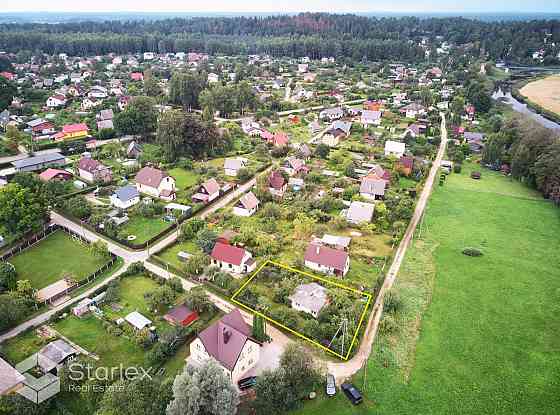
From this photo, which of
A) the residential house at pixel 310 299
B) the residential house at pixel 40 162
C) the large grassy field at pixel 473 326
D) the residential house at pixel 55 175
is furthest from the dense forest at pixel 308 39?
the residential house at pixel 310 299

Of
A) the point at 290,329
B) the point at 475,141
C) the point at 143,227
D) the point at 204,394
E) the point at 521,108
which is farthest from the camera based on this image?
the point at 521,108

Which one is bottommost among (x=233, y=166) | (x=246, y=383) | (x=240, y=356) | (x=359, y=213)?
(x=233, y=166)

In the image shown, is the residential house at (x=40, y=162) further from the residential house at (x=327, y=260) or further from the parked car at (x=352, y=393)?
the parked car at (x=352, y=393)

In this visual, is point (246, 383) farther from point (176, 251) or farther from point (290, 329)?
point (176, 251)

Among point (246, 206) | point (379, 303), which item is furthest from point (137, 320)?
point (246, 206)

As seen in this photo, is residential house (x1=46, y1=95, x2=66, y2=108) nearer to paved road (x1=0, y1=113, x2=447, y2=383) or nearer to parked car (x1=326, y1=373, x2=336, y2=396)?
paved road (x1=0, y1=113, x2=447, y2=383)
